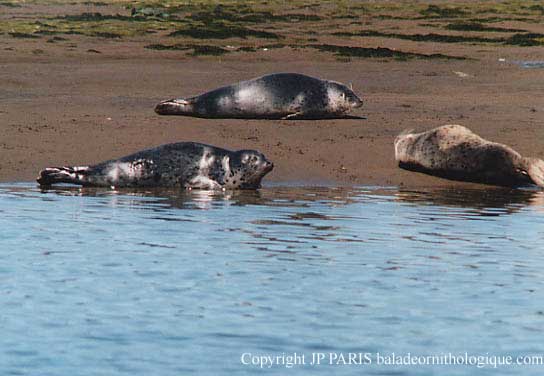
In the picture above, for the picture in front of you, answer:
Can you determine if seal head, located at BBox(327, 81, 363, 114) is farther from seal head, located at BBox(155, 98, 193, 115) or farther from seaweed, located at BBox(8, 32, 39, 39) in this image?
seaweed, located at BBox(8, 32, 39, 39)

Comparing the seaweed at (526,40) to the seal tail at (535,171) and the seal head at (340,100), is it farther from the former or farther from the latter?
the seal tail at (535,171)

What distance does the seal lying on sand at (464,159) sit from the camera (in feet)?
48.4

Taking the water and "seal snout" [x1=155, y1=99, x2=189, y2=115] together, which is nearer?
the water

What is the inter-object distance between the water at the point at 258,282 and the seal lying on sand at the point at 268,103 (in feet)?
15.1

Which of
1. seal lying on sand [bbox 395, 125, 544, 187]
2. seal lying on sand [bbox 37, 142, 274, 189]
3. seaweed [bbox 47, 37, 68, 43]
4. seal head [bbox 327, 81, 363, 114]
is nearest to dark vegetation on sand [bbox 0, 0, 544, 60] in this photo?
seaweed [bbox 47, 37, 68, 43]

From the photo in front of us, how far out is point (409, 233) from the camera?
11305mm

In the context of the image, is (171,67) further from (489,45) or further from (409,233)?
(409,233)

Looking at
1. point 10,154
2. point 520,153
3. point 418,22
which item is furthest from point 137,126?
point 418,22

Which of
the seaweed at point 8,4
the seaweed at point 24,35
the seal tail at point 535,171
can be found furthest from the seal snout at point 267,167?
the seaweed at point 8,4

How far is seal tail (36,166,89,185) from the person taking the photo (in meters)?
14.0

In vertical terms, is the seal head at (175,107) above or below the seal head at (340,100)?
below

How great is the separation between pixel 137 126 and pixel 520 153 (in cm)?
466

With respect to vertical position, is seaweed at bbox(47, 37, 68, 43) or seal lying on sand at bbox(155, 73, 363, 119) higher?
seal lying on sand at bbox(155, 73, 363, 119)

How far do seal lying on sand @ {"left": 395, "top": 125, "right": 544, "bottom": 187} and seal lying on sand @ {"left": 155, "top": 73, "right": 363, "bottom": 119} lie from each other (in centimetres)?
260
